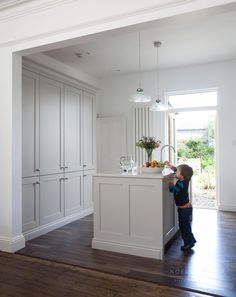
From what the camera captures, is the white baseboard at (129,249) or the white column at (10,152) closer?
the white baseboard at (129,249)

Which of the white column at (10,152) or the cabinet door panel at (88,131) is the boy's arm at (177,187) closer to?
the white column at (10,152)

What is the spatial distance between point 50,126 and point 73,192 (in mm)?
1288

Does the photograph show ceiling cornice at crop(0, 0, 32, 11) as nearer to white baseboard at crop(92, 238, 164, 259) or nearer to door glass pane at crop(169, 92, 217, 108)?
white baseboard at crop(92, 238, 164, 259)

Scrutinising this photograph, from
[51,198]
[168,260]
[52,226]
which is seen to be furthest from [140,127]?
[168,260]

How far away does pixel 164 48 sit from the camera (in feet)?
14.7

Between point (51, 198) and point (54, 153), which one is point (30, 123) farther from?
point (51, 198)

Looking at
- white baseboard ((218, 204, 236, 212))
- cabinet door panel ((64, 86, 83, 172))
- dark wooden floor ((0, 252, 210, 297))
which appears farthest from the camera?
white baseboard ((218, 204, 236, 212))

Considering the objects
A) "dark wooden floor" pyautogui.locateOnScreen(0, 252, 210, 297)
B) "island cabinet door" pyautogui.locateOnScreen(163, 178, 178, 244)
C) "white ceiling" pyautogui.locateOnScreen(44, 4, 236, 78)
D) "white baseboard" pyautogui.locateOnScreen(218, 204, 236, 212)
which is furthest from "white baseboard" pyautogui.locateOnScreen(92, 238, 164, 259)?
"white baseboard" pyautogui.locateOnScreen(218, 204, 236, 212)

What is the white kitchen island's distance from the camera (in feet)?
9.96

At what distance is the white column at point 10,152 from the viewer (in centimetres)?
328

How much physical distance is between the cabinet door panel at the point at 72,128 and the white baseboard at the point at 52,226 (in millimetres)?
838

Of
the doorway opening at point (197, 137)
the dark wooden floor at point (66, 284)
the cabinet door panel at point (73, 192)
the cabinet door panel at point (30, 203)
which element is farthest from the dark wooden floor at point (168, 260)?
the doorway opening at point (197, 137)

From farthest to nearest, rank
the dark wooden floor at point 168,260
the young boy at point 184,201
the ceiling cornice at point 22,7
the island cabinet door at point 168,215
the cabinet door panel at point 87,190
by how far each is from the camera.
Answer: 1. the cabinet door panel at point 87,190
2. the young boy at point 184,201
3. the island cabinet door at point 168,215
4. the ceiling cornice at point 22,7
5. the dark wooden floor at point 168,260

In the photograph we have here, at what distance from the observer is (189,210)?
10.8 ft
